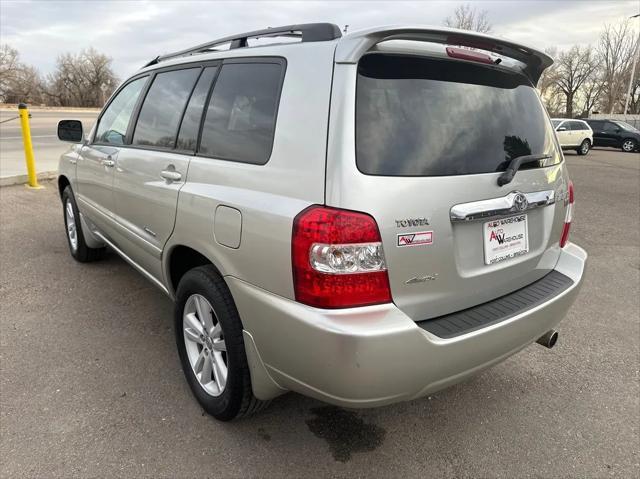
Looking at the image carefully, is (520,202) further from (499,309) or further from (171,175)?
(171,175)

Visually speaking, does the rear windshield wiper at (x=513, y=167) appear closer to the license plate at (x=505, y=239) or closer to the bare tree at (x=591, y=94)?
the license plate at (x=505, y=239)

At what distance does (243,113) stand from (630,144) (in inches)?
1090

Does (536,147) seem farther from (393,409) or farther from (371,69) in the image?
(393,409)

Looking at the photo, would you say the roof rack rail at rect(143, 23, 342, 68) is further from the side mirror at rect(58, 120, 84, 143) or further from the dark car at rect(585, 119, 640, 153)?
the dark car at rect(585, 119, 640, 153)

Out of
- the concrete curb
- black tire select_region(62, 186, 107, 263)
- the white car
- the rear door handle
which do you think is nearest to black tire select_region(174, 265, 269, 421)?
the rear door handle

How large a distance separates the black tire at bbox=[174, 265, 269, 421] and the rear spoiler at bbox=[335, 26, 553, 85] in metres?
1.15

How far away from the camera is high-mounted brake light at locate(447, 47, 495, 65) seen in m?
2.03

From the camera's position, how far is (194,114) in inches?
103

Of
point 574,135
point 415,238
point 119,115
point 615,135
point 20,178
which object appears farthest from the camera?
point 615,135

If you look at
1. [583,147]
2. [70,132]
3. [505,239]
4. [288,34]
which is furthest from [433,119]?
[583,147]

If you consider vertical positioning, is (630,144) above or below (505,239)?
below

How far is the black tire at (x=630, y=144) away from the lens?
79.0 feet

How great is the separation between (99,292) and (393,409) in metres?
2.71

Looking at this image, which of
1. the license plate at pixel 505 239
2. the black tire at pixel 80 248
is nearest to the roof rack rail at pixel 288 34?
the license plate at pixel 505 239
